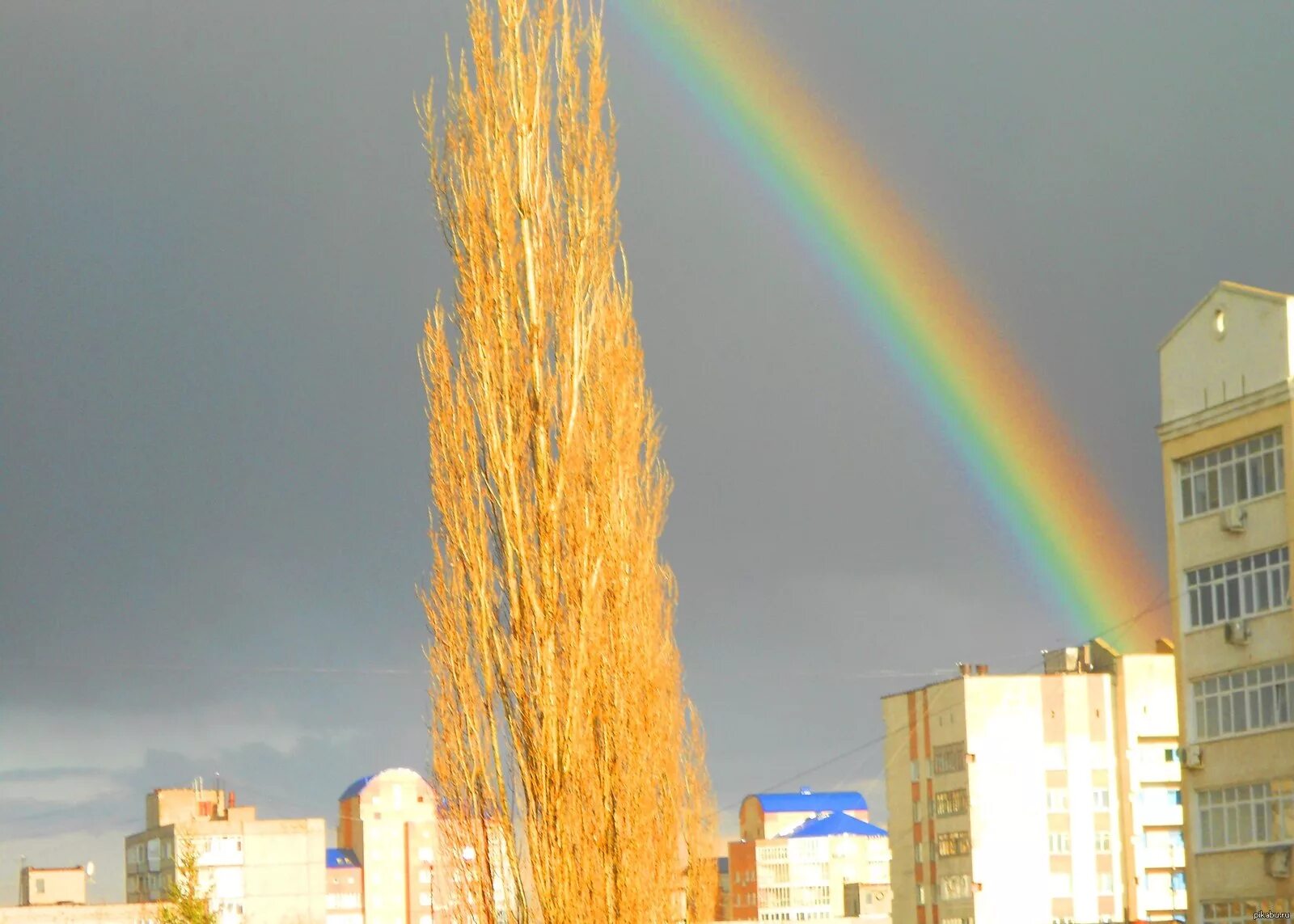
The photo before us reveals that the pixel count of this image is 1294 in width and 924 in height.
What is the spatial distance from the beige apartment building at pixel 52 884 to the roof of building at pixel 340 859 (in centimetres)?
5442

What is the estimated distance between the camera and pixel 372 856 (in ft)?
549

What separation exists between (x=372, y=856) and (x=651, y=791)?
157587 mm

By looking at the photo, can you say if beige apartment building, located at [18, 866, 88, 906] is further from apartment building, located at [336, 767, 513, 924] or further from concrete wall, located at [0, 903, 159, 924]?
apartment building, located at [336, 767, 513, 924]

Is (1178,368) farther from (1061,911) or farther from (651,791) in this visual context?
(1061,911)

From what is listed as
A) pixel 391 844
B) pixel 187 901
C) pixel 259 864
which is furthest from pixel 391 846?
pixel 187 901

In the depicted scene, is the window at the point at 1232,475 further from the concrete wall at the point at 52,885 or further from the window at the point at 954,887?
the concrete wall at the point at 52,885

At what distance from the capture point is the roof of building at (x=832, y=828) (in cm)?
14750

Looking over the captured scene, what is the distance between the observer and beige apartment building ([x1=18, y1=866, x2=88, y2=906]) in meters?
112

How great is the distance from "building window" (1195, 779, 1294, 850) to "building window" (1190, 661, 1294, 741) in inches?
59.4

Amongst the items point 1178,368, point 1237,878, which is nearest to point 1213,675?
point 1237,878

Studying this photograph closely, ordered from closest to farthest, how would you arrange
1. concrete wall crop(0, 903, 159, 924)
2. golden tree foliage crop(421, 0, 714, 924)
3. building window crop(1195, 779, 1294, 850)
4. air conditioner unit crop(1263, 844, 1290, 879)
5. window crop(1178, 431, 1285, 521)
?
golden tree foliage crop(421, 0, 714, 924) < air conditioner unit crop(1263, 844, 1290, 879) < building window crop(1195, 779, 1294, 850) < window crop(1178, 431, 1285, 521) < concrete wall crop(0, 903, 159, 924)

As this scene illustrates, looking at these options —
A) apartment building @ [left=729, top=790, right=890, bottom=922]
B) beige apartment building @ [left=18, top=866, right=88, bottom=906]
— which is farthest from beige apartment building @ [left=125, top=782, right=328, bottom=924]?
apartment building @ [left=729, top=790, right=890, bottom=922]

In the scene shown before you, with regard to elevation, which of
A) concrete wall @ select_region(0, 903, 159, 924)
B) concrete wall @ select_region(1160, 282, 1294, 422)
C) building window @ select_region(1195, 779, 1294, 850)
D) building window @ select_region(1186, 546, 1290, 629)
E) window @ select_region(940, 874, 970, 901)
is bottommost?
window @ select_region(940, 874, 970, 901)

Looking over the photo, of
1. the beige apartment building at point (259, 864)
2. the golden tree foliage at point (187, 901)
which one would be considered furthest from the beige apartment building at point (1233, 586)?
the beige apartment building at point (259, 864)
